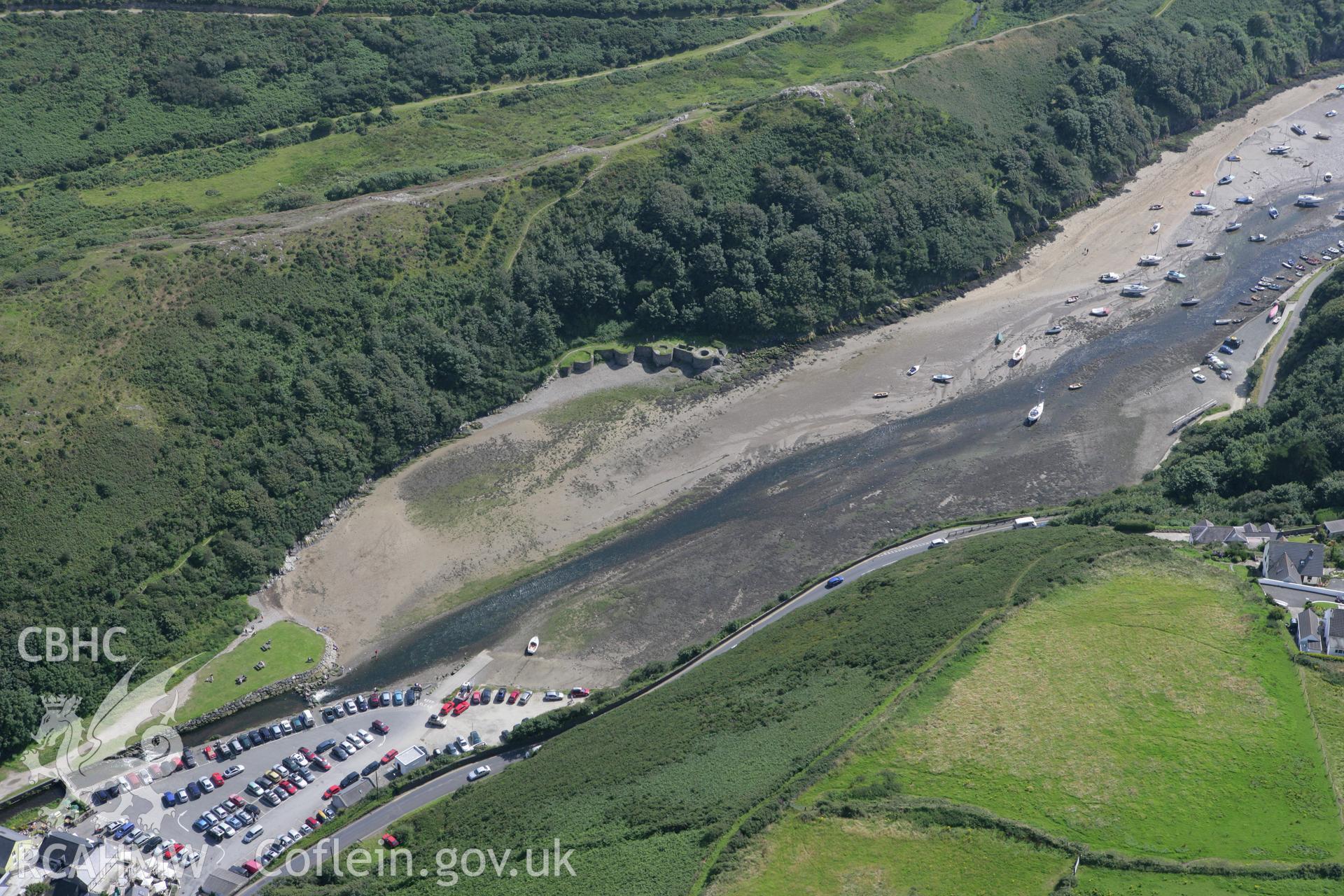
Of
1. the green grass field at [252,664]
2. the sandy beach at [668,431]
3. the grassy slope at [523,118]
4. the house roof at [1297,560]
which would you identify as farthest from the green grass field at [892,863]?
the grassy slope at [523,118]

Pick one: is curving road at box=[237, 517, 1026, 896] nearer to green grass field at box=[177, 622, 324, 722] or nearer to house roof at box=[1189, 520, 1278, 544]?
house roof at box=[1189, 520, 1278, 544]

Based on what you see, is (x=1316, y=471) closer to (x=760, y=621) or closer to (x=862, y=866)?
(x=760, y=621)

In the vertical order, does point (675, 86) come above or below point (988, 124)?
above

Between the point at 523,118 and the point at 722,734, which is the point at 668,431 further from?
the point at 523,118

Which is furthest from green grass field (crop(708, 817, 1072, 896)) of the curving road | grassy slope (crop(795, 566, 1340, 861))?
the curving road

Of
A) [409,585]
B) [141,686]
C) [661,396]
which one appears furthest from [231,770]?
[661,396]

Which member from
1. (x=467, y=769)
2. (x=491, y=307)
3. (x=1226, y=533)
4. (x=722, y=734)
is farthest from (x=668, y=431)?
(x=1226, y=533)
